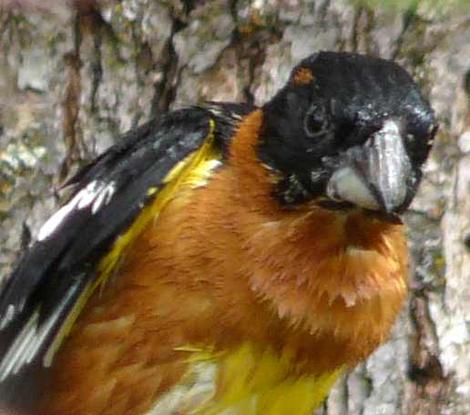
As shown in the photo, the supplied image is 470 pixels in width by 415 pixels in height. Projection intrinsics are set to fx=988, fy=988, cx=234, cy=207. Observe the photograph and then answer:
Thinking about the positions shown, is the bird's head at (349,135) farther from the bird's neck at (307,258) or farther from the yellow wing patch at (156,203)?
→ the yellow wing patch at (156,203)

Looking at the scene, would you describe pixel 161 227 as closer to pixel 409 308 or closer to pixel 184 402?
pixel 184 402

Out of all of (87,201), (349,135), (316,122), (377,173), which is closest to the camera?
(377,173)

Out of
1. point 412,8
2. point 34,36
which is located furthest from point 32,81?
point 412,8

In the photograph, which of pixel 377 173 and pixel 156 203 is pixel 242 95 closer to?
pixel 156 203

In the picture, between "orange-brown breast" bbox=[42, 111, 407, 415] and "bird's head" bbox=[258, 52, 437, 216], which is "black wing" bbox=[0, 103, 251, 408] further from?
"bird's head" bbox=[258, 52, 437, 216]

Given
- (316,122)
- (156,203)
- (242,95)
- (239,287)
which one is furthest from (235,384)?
(242,95)

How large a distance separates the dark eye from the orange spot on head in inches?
4.2

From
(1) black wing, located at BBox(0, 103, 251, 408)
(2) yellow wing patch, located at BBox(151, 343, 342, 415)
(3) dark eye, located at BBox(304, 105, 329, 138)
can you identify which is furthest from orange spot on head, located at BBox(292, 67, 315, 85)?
(2) yellow wing patch, located at BBox(151, 343, 342, 415)

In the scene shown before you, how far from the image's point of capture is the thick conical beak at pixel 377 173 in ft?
7.20

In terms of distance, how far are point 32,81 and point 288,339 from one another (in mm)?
1291

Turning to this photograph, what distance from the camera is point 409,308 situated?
10.6 feet

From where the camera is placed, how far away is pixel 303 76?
2568 mm

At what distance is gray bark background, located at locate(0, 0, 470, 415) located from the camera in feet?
10.5

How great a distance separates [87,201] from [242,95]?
2.68ft
